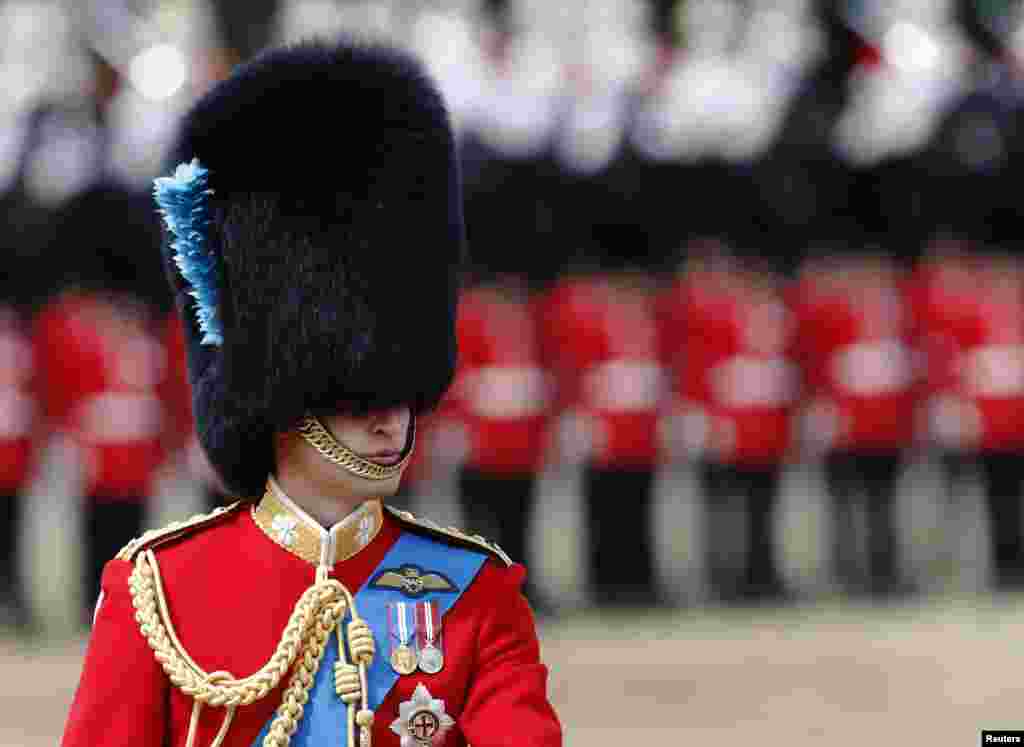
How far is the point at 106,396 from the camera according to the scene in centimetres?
688

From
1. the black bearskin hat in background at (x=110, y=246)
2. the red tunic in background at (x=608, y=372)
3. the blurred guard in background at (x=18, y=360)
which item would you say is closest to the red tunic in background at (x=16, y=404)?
the blurred guard in background at (x=18, y=360)

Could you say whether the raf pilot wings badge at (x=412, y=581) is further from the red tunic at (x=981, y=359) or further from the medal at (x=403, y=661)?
the red tunic at (x=981, y=359)

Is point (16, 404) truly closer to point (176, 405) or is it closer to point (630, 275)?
point (176, 405)

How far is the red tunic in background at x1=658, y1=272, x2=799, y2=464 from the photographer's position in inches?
288

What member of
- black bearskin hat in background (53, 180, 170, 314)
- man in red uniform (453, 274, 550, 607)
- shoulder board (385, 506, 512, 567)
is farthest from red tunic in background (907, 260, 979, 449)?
shoulder board (385, 506, 512, 567)

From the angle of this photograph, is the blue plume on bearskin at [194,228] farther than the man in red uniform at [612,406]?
No

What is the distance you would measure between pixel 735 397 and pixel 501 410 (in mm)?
696

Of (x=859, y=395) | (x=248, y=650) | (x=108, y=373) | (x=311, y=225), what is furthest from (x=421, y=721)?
(x=859, y=395)

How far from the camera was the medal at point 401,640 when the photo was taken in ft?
8.04

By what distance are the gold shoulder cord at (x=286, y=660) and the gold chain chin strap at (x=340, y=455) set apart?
107 millimetres

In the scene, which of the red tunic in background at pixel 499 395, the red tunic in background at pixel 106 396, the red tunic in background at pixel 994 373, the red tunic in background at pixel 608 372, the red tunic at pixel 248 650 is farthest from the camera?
the red tunic in background at pixel 994 373

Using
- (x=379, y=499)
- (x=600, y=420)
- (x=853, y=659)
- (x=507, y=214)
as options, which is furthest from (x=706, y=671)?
(x=379, y=499)

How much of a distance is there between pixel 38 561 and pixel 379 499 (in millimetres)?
4774

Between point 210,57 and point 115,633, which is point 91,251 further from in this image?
point 115,633
